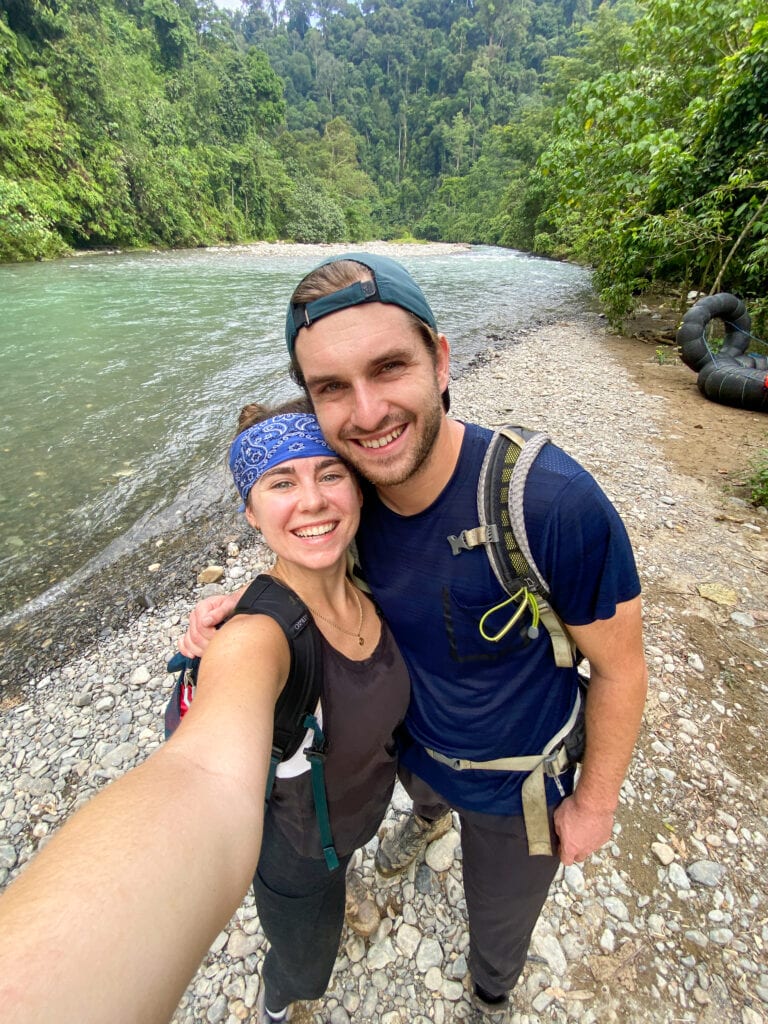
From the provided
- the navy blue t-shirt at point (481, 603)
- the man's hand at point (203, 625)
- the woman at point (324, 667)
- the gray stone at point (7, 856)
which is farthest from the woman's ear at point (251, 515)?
the gray stone at point (7, 856)

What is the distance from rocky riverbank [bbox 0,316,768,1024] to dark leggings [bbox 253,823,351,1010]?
337mm

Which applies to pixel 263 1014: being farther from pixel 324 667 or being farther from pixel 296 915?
pixel 324 667

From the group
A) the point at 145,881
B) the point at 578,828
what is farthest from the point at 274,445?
the point at 578,828

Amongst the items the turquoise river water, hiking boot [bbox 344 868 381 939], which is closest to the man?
hiking boot [bbox 344 868 381 939]

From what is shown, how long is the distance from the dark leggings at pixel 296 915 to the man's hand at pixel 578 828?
2.42 ft

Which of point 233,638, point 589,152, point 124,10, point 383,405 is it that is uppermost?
point 124,10

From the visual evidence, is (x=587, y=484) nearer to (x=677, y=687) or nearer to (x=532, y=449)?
(x=532, y=449)

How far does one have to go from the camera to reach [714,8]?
869cm

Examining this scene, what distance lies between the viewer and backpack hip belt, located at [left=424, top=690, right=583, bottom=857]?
152 cm

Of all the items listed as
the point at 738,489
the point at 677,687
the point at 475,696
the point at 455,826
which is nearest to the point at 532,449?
the point at 475,696

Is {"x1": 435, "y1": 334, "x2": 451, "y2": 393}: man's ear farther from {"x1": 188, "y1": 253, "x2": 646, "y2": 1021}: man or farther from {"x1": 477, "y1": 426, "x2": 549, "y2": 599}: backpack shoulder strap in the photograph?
{"x1": 477, "y1": 426, "x2": 549, "y2": 599}: backpack shoulder strap

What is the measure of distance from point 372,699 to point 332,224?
66.7m

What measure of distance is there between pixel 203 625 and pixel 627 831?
8.05ft

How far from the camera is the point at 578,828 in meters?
1.54
